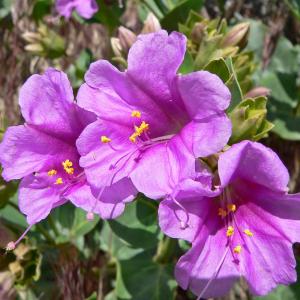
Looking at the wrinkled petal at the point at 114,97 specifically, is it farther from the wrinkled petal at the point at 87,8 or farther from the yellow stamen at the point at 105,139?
the wrinkled petal at the point at 87,8

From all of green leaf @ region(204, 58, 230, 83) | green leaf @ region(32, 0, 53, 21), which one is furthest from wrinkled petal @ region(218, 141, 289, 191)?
green leaf @ region(32, 0, 53, 21)

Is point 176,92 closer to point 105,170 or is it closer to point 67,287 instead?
point 105,170

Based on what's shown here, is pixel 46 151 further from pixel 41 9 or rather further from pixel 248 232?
pixel 41 9

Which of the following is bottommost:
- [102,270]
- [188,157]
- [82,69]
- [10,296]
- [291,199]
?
[102,270]

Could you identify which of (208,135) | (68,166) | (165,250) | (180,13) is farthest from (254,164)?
(180,13)

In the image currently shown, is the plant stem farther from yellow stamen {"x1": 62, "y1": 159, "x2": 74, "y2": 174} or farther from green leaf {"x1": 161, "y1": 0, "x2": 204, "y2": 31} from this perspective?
green leaf {"x1": 161, "y1": 0, "x2": 204, "y2": 31}

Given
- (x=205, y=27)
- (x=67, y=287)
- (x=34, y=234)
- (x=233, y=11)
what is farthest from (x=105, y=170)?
(x=233, y=11)
